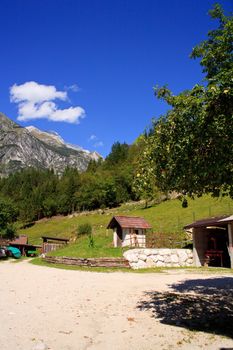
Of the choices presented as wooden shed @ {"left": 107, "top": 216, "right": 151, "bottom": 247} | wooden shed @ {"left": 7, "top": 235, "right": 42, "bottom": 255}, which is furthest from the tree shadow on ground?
wooden shed @ {"left": 7, "top": 235, "right": 42, "bottom": 255}

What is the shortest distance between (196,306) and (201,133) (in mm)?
7371

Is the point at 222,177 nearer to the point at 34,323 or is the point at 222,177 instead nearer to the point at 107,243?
the point at 34,323

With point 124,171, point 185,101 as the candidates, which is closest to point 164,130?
point 185,101

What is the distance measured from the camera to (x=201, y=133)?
9508 mm

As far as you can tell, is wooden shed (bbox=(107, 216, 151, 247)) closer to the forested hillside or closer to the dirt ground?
the dirt ground

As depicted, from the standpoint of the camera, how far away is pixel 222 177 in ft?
33.5

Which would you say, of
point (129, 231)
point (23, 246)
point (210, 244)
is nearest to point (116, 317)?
point (210, 244)

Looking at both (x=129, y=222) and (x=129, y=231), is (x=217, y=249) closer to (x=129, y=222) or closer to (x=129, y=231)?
(x=129, y=231)

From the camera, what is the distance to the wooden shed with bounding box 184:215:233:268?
32.8 metres

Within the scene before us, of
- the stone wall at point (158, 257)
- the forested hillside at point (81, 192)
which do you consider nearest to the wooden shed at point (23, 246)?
the stone wall at point (158, 257)

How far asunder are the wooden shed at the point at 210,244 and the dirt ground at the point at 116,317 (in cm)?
1443

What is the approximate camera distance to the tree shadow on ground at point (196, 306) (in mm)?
10456

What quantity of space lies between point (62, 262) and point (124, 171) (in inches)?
3376

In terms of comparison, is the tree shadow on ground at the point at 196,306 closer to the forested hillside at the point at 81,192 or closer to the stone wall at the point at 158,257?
the stone wall at the point at 158,257
